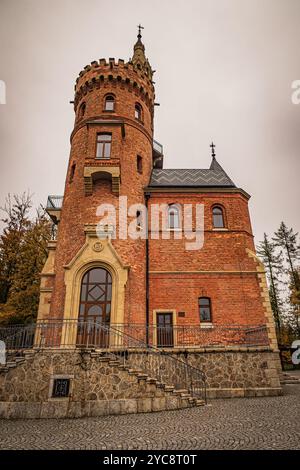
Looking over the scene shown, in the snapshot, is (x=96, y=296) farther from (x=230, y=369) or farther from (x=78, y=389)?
(x=230, y=369)

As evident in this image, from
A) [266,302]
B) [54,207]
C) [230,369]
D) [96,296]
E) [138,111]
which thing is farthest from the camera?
[138,111]

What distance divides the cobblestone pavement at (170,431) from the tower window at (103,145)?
13381 mm

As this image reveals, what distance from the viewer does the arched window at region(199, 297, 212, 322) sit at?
14933 mm

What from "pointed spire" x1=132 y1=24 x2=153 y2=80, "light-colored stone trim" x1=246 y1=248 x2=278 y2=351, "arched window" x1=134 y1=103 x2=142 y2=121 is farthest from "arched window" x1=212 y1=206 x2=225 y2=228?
"pointed spire" x1=132 y1=24 x2=153 y2=80

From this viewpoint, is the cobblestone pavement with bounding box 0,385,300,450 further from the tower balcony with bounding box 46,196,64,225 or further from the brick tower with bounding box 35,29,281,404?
the tower balcony with bounding box 46,196,64,225

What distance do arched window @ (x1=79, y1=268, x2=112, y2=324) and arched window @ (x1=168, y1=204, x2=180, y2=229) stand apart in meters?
5.23

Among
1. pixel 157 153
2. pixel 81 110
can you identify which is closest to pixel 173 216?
pixel 157 153

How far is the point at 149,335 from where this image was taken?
1431cm

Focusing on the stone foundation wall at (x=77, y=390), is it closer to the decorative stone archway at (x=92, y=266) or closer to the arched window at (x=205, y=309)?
the decorative stone archway at (x=92, y=266)

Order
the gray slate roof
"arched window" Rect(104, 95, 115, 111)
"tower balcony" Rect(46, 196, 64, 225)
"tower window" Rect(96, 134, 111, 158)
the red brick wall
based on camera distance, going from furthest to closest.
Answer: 1. the gray slate roof
2. "arched window" Rect(104, 95, 115, 111)
3. "tower balcony" Rect(46, 196, 64, 225)
4. "tower window" Rect(96, 134, 111, 158)
5. the red brick wall

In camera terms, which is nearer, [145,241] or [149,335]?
[149,335]

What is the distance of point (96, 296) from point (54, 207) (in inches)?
308

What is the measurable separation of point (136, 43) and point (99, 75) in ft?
35.0
